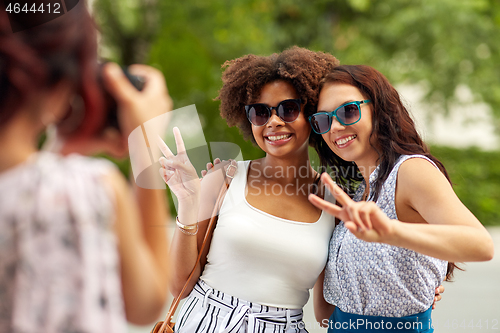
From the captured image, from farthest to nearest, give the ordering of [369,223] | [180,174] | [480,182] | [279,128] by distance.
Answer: [480,182]
[279,128]
[180,174]
[369,223]

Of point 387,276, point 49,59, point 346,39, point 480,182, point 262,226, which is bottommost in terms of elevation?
point 480,182

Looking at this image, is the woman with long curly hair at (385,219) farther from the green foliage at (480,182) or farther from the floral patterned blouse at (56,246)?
the green foliage at (480,182)

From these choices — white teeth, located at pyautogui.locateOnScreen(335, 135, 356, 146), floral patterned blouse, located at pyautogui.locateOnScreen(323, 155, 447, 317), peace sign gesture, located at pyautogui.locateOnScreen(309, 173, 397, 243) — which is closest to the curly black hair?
white teeth, located at pyautogui.locateOnScreen(335, 135, 356, 146)

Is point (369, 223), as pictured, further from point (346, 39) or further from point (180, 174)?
point (346, 39)

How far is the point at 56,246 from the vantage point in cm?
91

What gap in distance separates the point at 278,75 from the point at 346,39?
761 cm

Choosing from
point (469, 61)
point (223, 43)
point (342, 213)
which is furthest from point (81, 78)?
point (469, 61)

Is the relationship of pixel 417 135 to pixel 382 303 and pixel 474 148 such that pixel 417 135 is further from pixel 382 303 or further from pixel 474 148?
pixel 474 148

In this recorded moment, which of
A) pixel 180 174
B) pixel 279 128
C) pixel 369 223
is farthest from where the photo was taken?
pixel 279 128

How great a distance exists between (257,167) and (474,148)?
29.5 ft

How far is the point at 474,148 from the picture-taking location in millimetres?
9695

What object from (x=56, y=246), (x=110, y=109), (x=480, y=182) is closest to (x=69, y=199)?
(x=56, y=246)

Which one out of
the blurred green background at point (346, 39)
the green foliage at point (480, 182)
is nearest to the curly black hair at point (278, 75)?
the blurred green background at point (346, 39)

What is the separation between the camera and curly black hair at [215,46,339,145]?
84.6 inches
